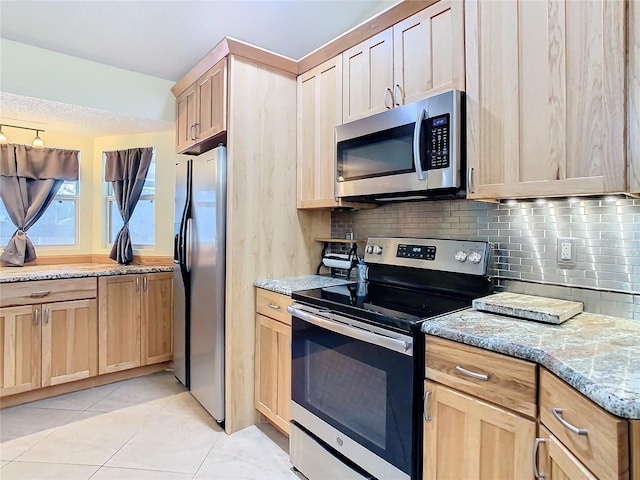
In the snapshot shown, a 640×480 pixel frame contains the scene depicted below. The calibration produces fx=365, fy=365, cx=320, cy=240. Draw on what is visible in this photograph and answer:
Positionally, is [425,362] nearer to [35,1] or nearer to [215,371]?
[215,371]

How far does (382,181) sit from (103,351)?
2547 millimetres

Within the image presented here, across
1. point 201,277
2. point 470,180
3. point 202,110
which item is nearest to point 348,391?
point 470,180

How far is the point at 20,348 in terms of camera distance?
2.53 metres

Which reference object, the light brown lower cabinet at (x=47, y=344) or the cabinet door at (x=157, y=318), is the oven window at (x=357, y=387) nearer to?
the cabinet door at (x=157, y=318)

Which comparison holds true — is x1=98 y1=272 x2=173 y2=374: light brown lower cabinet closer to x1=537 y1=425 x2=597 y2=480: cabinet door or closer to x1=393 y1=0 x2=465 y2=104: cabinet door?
x1=393 y1=0 x2=465 y2=104: cabinet door

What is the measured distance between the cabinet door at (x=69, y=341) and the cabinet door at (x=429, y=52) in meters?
2.70

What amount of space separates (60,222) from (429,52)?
11.4ft

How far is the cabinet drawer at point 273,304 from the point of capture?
6.70 ft

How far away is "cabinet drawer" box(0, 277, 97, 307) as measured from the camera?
248cm

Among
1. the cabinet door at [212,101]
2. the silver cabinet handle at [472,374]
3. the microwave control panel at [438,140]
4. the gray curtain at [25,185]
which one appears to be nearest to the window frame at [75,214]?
the gray curtain at [25,185]

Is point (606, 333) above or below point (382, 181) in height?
below

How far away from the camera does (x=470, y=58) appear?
1.52 meters

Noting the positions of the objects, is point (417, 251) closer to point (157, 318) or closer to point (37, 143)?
point (157, 318)

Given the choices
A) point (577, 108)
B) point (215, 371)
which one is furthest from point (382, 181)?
point (215, 371)
